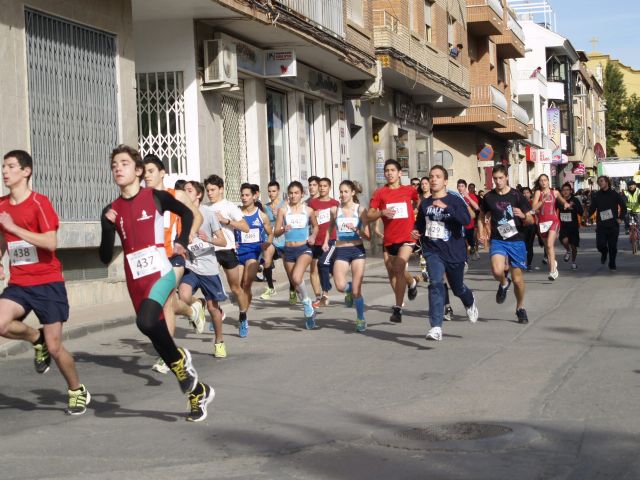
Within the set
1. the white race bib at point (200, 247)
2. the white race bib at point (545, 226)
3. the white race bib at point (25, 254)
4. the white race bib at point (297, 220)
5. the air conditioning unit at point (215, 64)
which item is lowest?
the white race bib at point (545, 226)

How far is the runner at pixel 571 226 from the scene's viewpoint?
78.6 feet

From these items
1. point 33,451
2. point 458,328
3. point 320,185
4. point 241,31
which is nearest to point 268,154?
point 241,31

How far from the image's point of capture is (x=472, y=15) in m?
43.7

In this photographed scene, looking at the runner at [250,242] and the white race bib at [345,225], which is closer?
the white race bib at [345,225]

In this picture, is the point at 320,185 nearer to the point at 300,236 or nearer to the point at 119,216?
the point at 300,236

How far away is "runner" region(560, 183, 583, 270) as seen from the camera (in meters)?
24.0

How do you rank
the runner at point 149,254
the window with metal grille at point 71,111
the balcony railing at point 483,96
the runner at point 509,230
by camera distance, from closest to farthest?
the runner at point 149,254, the runner at point 509,230, the window with metal grille at point 71,111, the balcony railing at point 483,96

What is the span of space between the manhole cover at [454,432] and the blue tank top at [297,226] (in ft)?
26.2

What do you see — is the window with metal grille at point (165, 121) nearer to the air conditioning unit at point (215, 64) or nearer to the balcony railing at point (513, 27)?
the air conditioning unit at point (215, 64)

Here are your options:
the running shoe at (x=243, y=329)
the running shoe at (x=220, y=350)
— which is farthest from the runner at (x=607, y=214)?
the running shoe at (x=220, y=350)

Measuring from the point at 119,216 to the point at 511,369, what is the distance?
12.2 feet

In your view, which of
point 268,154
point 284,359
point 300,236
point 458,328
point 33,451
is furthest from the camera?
point 268,154

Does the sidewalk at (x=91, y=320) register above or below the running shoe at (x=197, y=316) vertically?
below

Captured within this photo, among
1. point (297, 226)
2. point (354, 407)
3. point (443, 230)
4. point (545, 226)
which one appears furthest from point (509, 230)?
point (545, 226)
